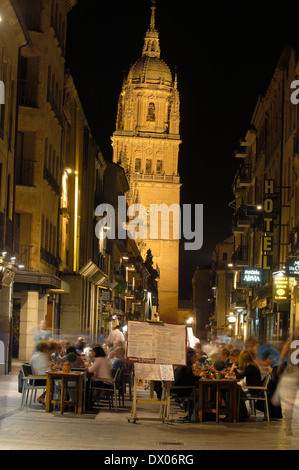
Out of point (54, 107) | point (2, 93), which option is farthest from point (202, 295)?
point (2, 93)

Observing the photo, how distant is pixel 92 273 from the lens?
158 ft

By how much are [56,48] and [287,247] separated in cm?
1341

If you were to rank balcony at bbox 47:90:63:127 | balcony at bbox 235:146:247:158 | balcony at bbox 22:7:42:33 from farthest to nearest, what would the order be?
balcony at bbox 235:146:247:158 → balcony at bbox 47:90:63:127 → balcony at bbox 22:7:42:33

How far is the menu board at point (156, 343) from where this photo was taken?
51.5 feet

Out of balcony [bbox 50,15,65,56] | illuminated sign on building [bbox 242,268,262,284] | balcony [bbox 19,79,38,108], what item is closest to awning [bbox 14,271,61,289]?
balcony [bbox 19,79,38,108]

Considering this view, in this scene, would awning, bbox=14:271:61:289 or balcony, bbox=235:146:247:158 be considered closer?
awning, bbox=14:271:61:289

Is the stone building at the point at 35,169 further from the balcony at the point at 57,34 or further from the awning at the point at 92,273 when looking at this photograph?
the awning at the point at 92,273

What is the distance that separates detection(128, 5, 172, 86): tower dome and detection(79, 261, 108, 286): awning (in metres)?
84.1

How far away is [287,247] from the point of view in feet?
128

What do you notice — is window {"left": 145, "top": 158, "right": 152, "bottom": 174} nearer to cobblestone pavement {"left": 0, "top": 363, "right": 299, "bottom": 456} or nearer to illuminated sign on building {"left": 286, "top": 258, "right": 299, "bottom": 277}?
illuminated sign on building {"left": 286, "top": 258, "right": 299, "bottom": 277}

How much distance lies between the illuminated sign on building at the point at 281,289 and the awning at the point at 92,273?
1054 cm

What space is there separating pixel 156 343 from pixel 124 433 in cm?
262

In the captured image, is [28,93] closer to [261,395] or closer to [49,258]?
[49,258]

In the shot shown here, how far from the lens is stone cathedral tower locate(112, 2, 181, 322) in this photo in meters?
129
